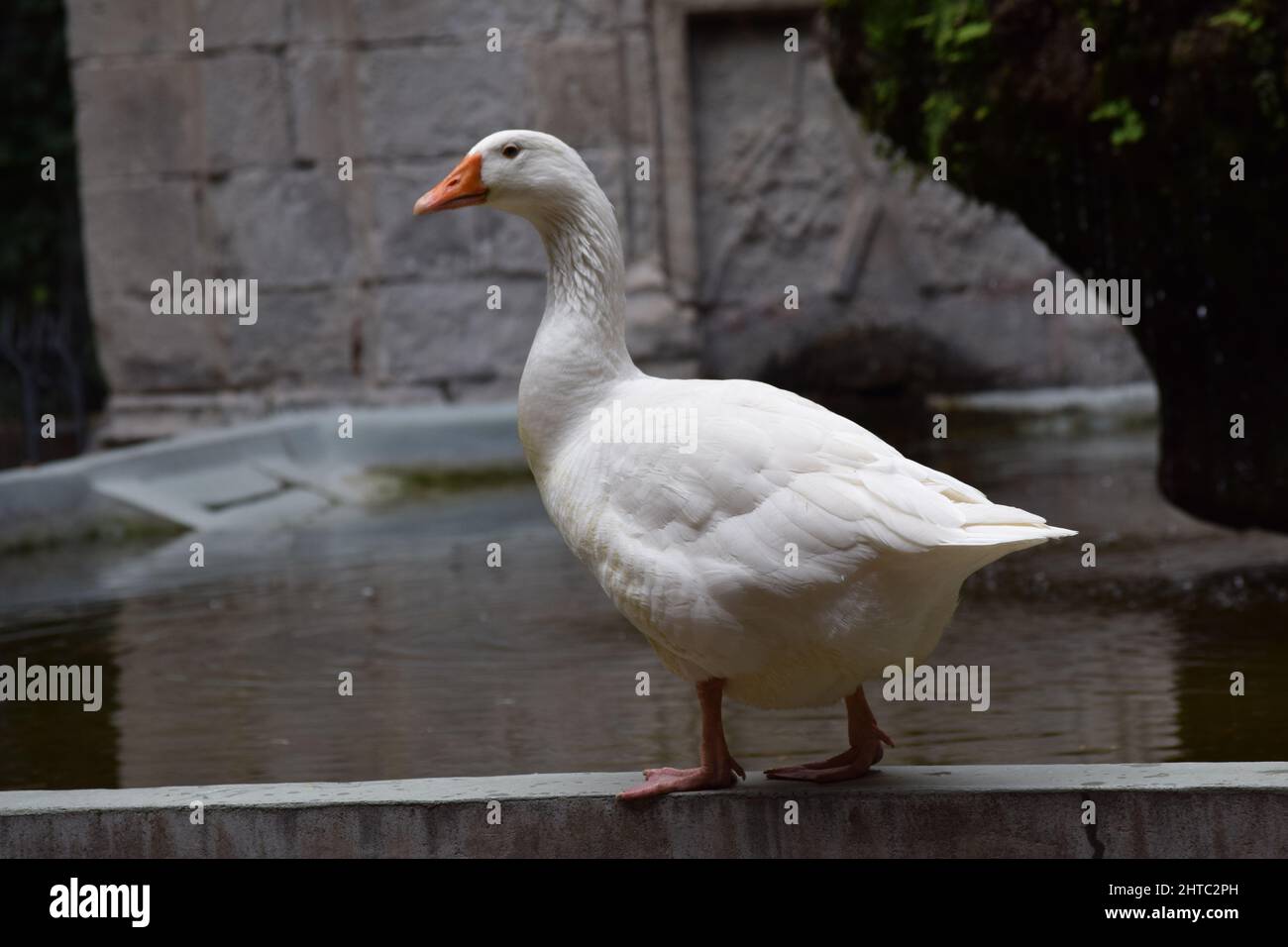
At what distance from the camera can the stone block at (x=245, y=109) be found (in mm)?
12680

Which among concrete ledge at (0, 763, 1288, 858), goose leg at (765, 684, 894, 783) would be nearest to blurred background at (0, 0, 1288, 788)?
goose leg at (765, 684, 894, 783)

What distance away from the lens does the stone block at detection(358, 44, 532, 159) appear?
12547mm

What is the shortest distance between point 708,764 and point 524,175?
1.31 metres

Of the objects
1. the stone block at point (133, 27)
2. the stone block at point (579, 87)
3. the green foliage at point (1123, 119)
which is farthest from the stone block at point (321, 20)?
the green foliage at point (1123, 119)

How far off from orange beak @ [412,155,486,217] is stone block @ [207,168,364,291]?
30.4 ft

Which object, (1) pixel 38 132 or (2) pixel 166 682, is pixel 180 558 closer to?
(2) pixel 166 682

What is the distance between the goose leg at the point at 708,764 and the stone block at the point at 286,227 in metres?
9.88

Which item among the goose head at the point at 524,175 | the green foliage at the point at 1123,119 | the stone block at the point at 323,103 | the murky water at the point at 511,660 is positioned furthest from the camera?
the stone block at the point at 323,103

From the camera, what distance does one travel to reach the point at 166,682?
5.81m

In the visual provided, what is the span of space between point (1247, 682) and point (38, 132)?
15.2m

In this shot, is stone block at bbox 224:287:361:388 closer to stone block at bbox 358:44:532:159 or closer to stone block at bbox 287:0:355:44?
stone block at bbox 358:44:532:159

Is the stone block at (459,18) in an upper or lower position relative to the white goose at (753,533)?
upper

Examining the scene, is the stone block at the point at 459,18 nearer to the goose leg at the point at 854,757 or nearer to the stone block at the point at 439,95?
the stone block at the point at 439,95
